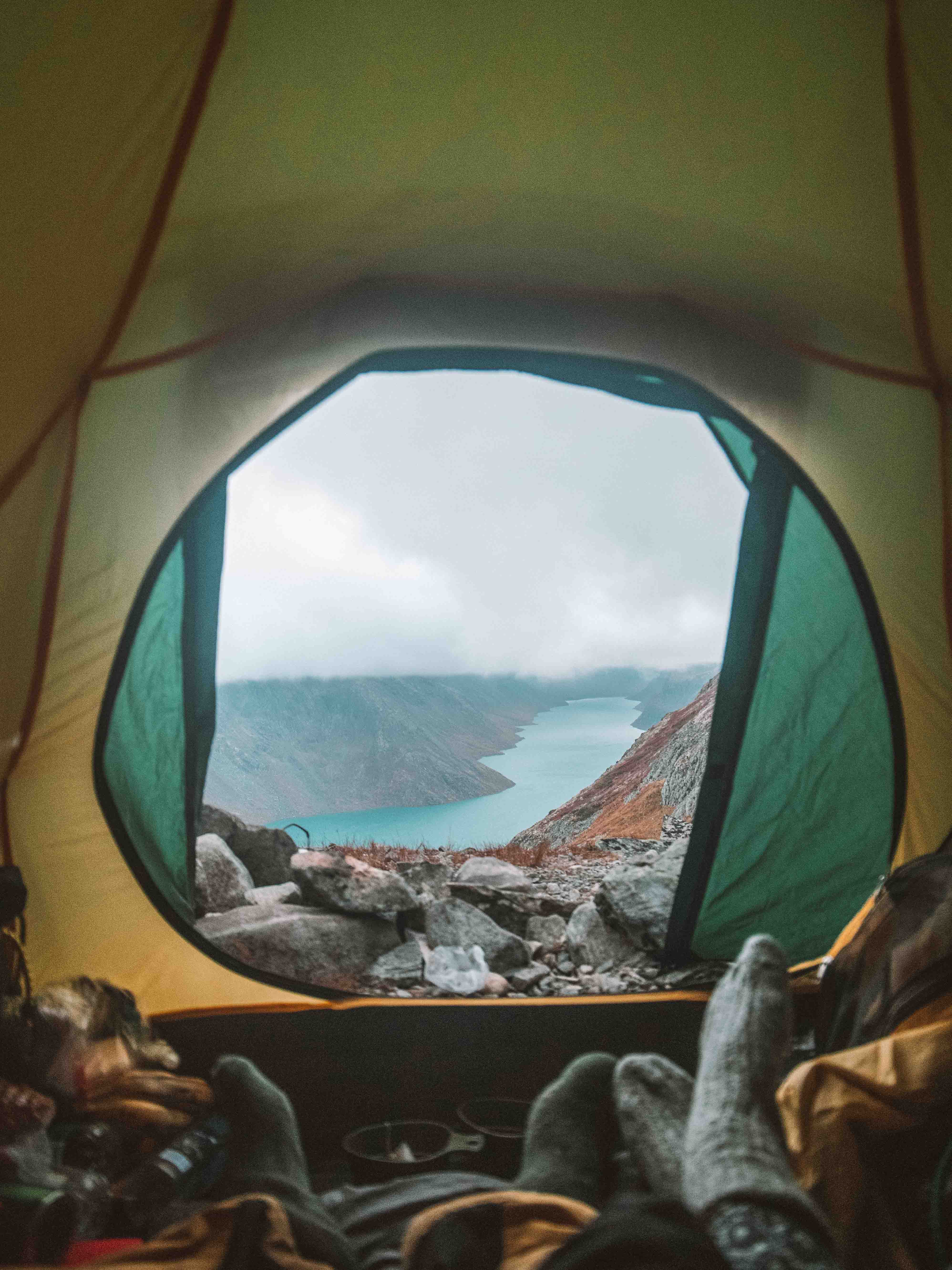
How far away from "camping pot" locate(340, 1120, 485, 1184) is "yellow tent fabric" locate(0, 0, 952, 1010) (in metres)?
0.26

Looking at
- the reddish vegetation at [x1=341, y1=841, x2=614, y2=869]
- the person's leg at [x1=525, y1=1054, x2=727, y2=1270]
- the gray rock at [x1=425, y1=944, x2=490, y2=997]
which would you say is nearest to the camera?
the person's leg at [x1=525, y1=1054, x2=727, y2=1270]

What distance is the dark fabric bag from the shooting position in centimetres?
97

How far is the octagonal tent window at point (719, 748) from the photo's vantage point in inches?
52.7

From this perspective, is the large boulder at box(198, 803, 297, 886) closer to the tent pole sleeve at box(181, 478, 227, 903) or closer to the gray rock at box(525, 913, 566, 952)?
the tent pole sleeve at box(181, 478, 227, 903)

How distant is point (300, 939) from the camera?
1.42m

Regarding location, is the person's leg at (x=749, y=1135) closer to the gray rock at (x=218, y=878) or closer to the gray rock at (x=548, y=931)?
the gray rock at (x=548, y=931)

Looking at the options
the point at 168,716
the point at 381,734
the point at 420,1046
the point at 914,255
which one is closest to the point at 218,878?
the point at 168,716

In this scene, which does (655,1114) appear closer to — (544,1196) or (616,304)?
(544,1196)

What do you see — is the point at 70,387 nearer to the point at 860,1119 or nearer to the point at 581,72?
the point at 581,72

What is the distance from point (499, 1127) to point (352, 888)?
574 mm

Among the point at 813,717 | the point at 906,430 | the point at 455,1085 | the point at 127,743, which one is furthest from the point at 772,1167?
the point at 127,743

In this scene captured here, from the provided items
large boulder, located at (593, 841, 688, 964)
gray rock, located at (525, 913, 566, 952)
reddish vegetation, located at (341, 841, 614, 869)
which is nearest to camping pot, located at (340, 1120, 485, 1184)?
gray rock, located at (525, 913, 566, 952)

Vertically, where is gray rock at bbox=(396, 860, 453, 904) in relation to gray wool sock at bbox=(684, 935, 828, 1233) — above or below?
below

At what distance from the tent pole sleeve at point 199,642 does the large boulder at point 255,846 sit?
0.23 m
